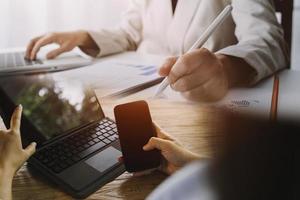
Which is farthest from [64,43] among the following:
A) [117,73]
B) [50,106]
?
[50,106]

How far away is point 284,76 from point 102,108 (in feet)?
0.70

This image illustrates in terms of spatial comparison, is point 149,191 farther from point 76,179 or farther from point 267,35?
point 267,35

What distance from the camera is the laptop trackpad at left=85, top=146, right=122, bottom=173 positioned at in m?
0.39

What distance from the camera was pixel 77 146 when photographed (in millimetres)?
407

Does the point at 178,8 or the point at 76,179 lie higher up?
the point at 178,8

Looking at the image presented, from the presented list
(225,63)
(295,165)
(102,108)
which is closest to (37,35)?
(102,108)

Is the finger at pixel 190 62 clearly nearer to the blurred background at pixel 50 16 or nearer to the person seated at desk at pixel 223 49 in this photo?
the person seated at desk at pixel 223 49

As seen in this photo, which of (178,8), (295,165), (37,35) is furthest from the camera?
(37,35)

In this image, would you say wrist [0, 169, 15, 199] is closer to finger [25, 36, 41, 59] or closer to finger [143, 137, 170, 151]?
finger [143, 137, 170, 151]

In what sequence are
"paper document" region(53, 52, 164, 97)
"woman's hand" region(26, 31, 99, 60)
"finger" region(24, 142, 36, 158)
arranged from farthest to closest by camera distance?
"woman's hand" region(26, 31, 99, 60)
"paper document" region(53, 52, 164, 97)
"finger" region(24, 142, 36, 158)

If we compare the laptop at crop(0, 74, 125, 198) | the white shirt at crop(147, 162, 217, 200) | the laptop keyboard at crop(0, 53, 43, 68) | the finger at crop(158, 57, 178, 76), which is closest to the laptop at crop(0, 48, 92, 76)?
the laptop keyboard at crop(0, 53, 43, 68)

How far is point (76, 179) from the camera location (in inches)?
14.3

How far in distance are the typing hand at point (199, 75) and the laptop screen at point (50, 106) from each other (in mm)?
96

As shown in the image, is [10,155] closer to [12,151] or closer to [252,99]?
[12,151]
